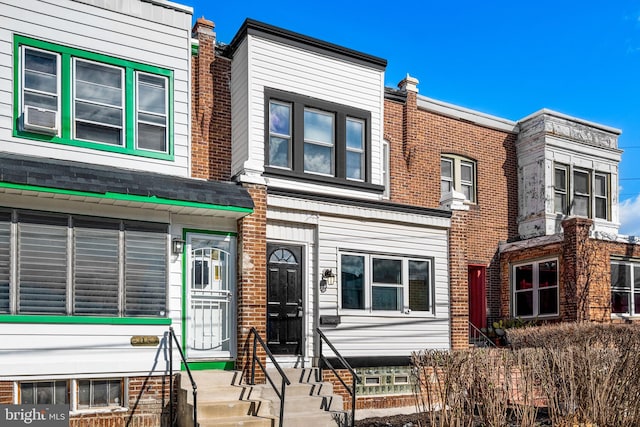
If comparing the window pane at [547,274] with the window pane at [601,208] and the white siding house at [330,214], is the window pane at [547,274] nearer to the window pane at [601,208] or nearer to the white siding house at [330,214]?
the window pane at [601,208]

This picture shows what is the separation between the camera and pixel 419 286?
1470 centimetres

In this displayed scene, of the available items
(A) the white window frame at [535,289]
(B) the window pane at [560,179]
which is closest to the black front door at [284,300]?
(A) the white window frame at [535,289]

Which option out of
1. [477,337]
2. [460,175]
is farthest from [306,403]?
[460,175]

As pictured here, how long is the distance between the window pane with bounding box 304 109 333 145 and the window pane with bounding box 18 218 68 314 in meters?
6.11

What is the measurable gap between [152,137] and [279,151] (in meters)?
3.07

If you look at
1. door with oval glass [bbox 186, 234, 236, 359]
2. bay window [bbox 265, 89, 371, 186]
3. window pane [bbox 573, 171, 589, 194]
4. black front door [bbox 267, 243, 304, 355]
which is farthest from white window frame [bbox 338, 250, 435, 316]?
window pane [bbox 573, 171, 589, 194]

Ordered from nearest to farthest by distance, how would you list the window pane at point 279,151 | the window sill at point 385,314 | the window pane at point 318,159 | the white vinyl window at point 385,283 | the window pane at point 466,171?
the window sill at point 385,314, the white vinyl window at point 385,283, the window pane at point 279,151, the window pane at point 318,159, the window pane at point 466,171

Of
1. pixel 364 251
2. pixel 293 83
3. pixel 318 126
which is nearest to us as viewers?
pixel 364 251

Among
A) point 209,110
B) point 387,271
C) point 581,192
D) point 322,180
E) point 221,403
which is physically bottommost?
point 221,403

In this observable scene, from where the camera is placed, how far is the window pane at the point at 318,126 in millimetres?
15000

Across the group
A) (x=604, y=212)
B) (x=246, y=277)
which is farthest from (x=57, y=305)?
(x=604, y=212)

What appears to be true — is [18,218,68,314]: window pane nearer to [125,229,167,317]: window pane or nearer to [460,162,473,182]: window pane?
[125,229,167,317]: window pane

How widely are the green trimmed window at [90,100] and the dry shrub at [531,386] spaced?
655 centimetres

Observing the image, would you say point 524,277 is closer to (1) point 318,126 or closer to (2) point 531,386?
(1) point 318,126
